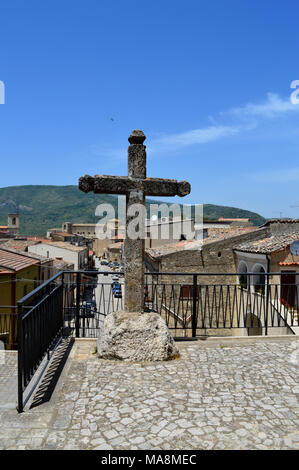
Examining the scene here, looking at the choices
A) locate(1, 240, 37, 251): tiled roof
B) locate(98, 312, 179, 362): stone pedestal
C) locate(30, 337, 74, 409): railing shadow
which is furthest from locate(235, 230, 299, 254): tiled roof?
locate(1, 240, 37, 251): tiled roof

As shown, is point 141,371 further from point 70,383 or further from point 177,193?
point 177,193

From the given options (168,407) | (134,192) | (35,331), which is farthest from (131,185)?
(168,407)

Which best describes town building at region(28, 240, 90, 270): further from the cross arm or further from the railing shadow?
the cross arm

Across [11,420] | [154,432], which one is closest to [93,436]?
[154,432]

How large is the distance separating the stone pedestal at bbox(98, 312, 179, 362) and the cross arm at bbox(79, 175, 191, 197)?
1990mm

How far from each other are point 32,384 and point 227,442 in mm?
2404

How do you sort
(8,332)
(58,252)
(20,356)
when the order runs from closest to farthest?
(20,356)
(8,332)
(58,252)

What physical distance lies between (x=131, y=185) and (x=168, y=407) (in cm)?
321

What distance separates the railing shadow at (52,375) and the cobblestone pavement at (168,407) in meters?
0.04

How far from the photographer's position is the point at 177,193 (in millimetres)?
5566

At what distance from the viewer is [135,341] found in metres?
4.86

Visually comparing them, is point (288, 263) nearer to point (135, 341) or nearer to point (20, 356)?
point (135, 341)

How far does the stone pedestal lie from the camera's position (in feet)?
15.8
